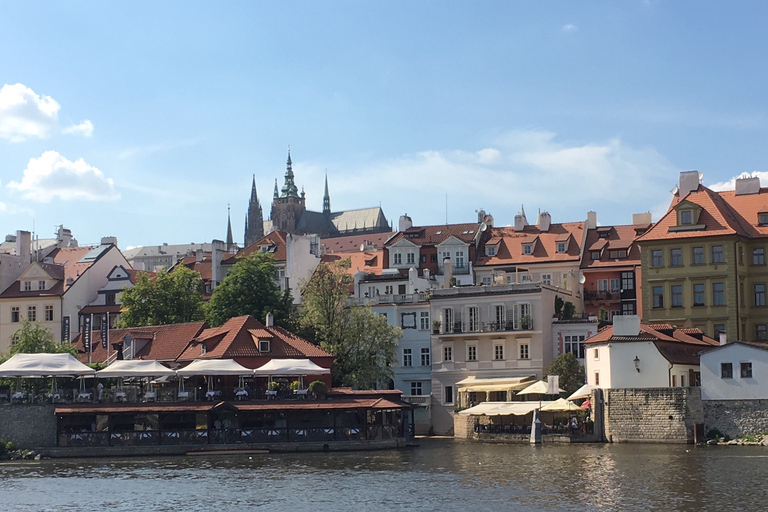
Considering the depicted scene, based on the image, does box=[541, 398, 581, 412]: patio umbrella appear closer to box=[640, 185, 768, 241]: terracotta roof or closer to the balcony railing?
the balcony railing

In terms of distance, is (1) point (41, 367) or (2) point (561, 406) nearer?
(1) point (41, 367)

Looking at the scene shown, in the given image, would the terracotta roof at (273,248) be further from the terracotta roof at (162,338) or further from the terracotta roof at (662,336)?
the terracotta roof at (662,336)

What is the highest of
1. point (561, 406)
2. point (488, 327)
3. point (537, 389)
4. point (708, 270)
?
point (708, 270)

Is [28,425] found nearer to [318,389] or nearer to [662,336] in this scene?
[318,389]

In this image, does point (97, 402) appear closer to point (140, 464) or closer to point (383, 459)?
point (140, 464)

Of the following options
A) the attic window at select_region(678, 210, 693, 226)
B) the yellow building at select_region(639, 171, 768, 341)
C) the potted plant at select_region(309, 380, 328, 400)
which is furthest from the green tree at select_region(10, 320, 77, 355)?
the attic window at select_region(678, 210, 693, 226)

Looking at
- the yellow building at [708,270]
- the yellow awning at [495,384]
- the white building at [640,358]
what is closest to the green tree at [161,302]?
the yellow awning at [495,384]

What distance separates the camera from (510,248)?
97938mm

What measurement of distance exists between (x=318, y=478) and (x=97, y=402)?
20817 millimetres

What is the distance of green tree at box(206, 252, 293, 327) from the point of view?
8719 cm

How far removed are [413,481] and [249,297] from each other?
4095cm

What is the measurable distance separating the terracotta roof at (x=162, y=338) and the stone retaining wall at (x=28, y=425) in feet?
39.1

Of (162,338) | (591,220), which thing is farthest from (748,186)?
(162,338)

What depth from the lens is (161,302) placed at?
94875mm
